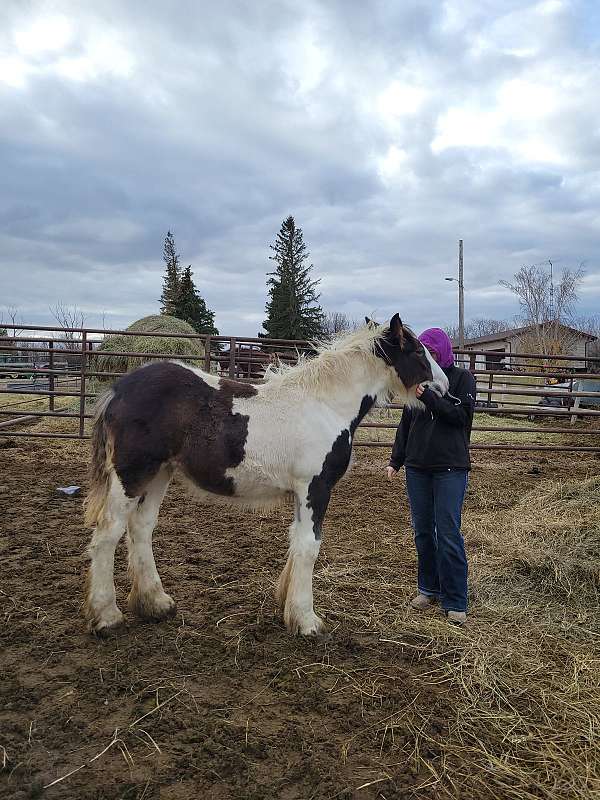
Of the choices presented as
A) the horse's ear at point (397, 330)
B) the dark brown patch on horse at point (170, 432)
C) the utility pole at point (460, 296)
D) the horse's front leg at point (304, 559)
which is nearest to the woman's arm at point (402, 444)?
the horse's ear at point (397, 330)

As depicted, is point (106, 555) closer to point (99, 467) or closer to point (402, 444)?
point (99, 467)

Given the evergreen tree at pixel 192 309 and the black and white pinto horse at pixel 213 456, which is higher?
the evergreen tree at pixel 192 309

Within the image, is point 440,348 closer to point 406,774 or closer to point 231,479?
point 231,479

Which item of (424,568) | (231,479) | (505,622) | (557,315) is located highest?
(557,315)

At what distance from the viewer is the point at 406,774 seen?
2.10 metres

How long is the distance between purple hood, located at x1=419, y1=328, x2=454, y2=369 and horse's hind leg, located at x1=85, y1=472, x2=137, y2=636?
2.19 m

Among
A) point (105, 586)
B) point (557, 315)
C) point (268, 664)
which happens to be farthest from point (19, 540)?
point (557, 315)

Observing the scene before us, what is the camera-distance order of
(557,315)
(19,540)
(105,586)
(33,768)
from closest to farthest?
1. (33,768)
2. (105,586)
3. (19,540)
4. (557,315)

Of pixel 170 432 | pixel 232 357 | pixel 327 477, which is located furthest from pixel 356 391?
pixel 232 357

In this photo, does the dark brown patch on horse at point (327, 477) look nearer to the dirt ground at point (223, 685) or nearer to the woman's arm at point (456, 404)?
the woman's arm at point (456, 404)

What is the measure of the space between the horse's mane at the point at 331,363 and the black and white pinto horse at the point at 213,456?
1 centimetres

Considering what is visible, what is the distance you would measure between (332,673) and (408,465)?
1426 mm

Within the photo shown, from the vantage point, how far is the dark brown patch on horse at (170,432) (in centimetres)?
311

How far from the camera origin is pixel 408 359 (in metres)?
3.59
